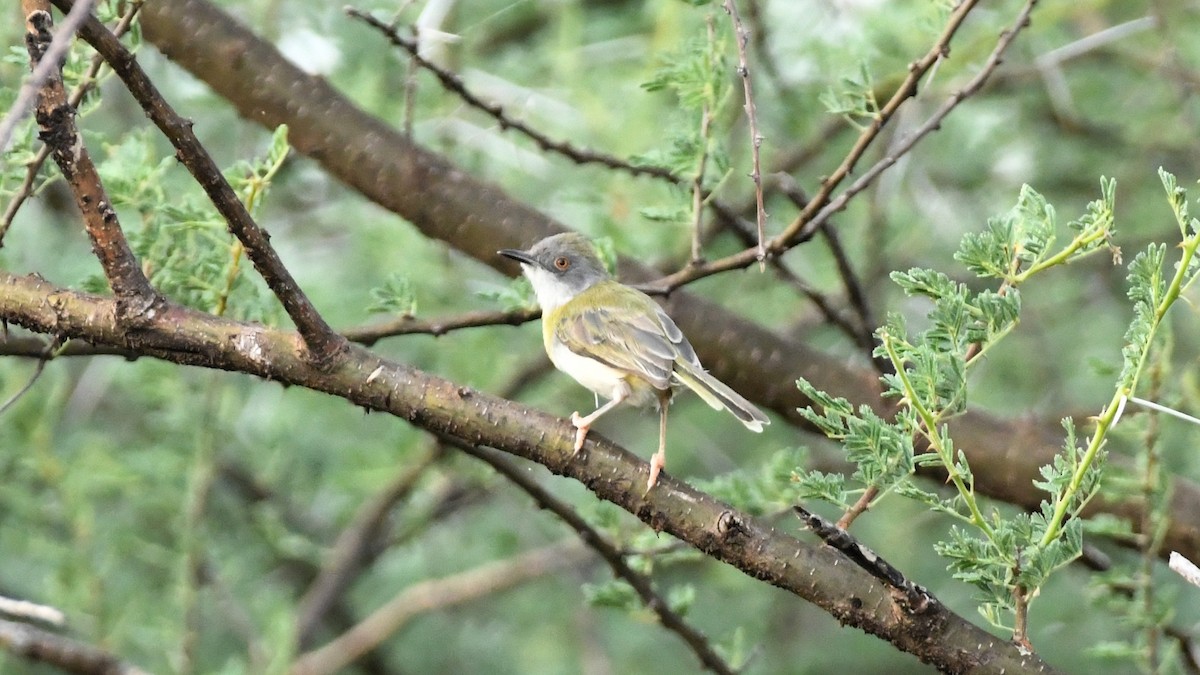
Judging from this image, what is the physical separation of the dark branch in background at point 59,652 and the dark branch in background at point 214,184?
2132 millimetres

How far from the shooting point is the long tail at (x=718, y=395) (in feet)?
9.88

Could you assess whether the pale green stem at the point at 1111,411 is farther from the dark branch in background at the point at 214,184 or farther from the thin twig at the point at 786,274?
the thin twig at the point at 786,274

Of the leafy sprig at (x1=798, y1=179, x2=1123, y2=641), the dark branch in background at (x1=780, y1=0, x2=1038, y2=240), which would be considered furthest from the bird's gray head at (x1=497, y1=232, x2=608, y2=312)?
the leafy sprig at (x1=798, y1=179, x2=1123, y2=641)

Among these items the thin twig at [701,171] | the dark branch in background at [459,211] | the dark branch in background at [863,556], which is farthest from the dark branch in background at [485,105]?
the dark branch in background at [863,556]

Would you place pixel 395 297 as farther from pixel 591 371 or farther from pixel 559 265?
pixel 559 265

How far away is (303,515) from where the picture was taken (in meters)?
6.61

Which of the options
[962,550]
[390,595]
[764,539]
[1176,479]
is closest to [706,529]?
[764,539]

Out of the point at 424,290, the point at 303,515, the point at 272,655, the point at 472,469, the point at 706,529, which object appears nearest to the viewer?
the point at 706,529

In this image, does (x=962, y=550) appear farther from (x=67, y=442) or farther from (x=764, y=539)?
(x=67, y=442)

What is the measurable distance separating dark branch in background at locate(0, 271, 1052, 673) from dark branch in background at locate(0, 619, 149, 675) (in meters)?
1.85

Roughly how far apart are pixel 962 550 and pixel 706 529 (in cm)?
46

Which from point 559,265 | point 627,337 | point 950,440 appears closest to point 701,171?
point 627,337

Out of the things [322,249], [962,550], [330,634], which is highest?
[322,249]

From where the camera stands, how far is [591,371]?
12.0ft
